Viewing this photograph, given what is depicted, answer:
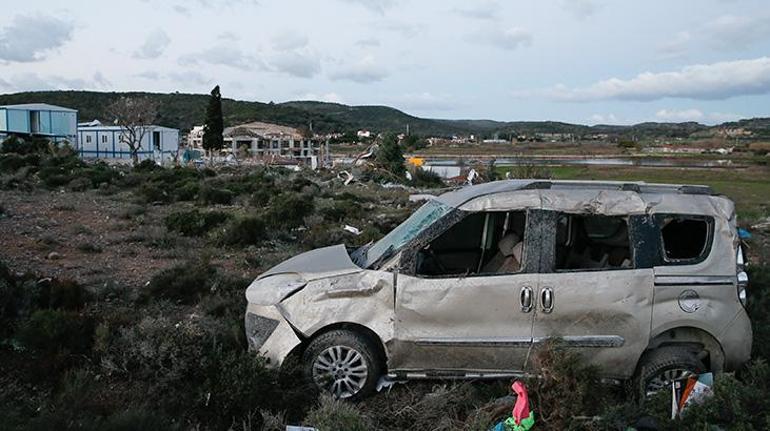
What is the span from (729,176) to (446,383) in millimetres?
53620

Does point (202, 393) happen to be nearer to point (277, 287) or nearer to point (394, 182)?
point (277, 287)

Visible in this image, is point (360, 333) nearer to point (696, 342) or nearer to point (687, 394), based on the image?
point (687, 394)

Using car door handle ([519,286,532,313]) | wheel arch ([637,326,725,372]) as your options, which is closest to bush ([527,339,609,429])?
car door handle ([519,286,532,313])

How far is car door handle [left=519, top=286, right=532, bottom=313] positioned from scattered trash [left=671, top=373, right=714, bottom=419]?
113 centimetres

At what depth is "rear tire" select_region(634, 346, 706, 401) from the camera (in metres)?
5.05

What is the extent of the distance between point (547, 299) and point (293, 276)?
2.09 m

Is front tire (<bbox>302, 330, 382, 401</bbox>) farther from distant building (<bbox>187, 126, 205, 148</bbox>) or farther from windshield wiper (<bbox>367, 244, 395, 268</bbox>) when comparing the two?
distant building (<bbox>187, 126, 205, 148</bbox>)

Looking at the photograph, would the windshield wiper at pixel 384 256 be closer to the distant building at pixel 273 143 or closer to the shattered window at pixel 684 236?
the shattered window at pixel 684 236

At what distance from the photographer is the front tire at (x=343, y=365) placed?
518 centimetres

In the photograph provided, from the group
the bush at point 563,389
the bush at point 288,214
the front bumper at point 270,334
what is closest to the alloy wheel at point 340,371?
the front bumper at point 270,334

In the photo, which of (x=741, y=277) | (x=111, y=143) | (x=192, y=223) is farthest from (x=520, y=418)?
(x=111, y=143)

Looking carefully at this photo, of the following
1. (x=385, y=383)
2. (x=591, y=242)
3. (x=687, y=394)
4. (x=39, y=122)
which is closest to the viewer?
(x=687, y=394)

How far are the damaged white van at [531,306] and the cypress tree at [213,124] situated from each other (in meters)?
62.1

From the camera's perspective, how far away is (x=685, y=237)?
5.63m
